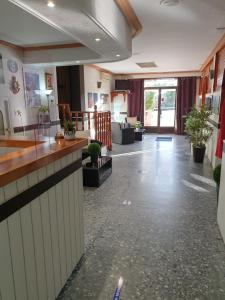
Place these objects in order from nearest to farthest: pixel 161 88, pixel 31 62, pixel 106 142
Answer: pixel 31 62 → pixel 106 142 → pixel 161 88

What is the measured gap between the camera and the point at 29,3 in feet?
6.77

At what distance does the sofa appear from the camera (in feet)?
25.7

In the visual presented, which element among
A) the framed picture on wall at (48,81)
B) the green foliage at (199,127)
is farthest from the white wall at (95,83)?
the green foliage at (199,127)

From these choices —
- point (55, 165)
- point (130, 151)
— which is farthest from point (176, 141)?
point (55, 165)

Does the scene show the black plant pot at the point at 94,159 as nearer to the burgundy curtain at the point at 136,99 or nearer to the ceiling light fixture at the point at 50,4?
the ceiling light fixture at the point at 50,4

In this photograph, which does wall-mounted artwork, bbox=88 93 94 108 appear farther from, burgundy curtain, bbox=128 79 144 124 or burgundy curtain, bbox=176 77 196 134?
burgundy curtain, bbox=176 77 196 134

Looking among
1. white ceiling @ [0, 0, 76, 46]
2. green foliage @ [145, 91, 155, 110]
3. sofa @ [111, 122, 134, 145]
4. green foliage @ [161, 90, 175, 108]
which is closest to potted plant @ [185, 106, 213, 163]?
sofa @ [111, 122, 134, 145]

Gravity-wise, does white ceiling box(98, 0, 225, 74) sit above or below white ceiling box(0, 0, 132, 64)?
above

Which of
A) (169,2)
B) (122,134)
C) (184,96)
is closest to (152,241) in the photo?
(169,2)

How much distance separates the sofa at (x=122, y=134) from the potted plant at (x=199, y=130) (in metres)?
2.74

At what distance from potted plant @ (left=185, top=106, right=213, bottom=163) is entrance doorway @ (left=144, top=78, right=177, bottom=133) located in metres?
4.88

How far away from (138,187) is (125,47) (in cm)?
225

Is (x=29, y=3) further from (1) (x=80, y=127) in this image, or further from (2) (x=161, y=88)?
(2) (x=161, y=88)

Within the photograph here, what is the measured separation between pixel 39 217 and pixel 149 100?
947 centimetres
